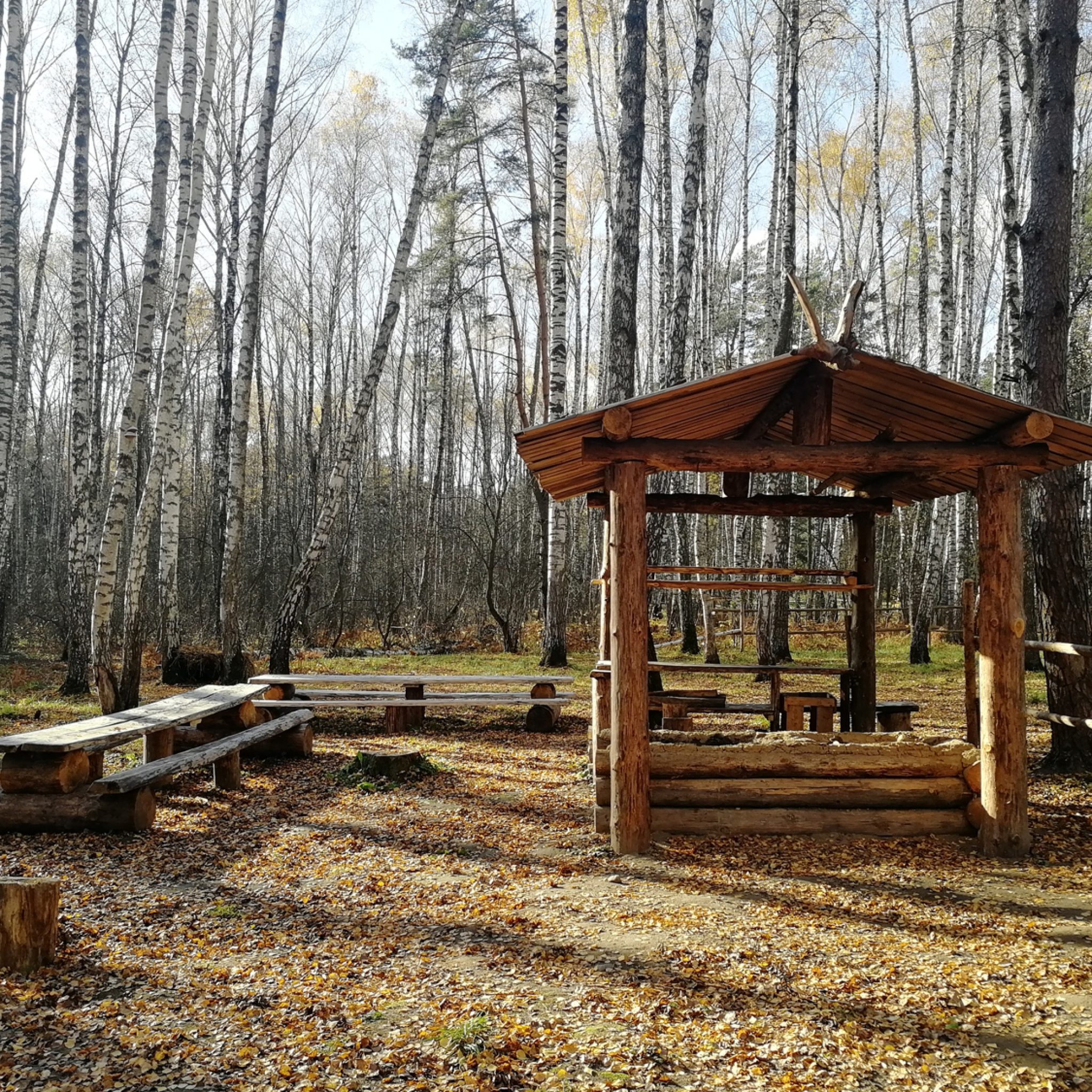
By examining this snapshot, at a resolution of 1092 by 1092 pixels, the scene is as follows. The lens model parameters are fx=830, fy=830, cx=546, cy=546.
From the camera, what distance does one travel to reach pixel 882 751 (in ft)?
19.1

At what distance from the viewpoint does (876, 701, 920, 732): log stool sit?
8.23m

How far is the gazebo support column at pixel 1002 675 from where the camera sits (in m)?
5.38

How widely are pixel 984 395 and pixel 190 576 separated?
22461 mm

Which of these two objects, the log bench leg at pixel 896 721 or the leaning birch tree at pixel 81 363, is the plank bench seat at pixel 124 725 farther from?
the log bench leg at pixel 896 721

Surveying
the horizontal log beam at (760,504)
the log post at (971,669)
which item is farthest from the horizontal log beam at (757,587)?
the log post at (971,669)

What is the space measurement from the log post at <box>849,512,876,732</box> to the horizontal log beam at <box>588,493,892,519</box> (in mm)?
324

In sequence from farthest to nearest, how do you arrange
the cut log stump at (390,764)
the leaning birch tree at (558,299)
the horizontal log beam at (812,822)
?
the leaning birch tree at (558,299), the cut log stump at (390,764), the horizontal log beam at (812,822)

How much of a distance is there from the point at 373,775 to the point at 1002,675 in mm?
5320

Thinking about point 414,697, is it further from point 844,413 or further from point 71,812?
point 844,413

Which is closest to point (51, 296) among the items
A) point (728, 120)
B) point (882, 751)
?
point (728, 120)

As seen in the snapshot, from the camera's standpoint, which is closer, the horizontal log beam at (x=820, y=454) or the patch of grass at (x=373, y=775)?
the horizontal log beam at (x=820, y=454)

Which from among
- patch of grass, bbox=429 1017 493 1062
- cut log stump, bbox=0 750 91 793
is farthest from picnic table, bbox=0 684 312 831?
patch of grass, bbox=429 1017 493 1062

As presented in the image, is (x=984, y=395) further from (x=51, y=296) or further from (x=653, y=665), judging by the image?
(x=51, y=296)

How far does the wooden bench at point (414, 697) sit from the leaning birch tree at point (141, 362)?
199cm
